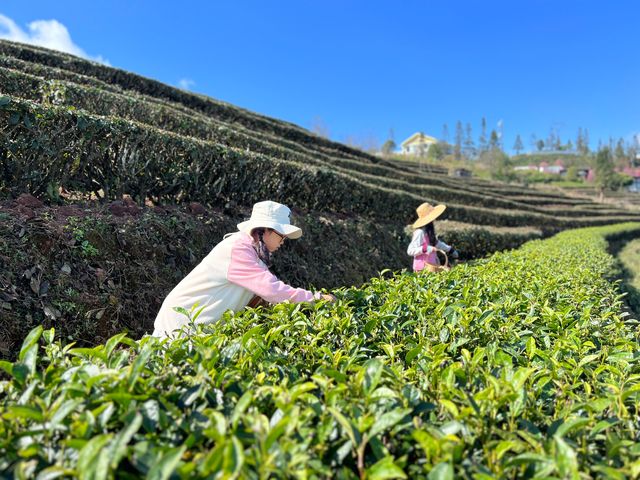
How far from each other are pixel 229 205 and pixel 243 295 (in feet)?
13.3

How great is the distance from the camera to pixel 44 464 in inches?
38.8

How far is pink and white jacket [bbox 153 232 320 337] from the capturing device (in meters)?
2.52

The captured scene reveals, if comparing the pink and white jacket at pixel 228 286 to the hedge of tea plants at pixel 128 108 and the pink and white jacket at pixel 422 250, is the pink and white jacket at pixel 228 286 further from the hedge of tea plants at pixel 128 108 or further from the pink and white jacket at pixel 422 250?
the hedge of tea plants at pixel 128 108

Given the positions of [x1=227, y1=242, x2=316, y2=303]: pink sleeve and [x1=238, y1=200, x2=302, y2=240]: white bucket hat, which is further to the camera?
[x1=238, y1=200, x2=302, y2=240]: white bucket hat

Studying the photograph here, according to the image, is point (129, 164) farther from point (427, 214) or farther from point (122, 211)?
point (427, 214)

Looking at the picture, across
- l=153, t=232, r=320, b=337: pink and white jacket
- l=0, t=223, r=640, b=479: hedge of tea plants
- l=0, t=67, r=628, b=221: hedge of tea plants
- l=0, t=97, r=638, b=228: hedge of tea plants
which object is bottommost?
l=0, t=223, r=640, b=479: hedge of tea plants

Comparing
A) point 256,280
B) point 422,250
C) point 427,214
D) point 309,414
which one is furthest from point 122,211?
point 309,414

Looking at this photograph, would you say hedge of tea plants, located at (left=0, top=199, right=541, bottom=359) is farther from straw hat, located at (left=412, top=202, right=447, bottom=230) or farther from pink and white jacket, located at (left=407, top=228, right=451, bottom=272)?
straw hat, located at (left=412, top=202, right=447, bottom=230)

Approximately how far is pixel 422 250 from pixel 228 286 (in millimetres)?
3944

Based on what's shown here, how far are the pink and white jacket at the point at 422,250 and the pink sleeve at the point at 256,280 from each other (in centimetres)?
371

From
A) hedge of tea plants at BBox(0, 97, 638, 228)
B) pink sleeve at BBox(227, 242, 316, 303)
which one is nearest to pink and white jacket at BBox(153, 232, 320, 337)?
pink sleeve at BBox(227, 242, 316, 303)

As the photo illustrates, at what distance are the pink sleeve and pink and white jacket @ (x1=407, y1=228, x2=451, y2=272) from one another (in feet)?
12.2

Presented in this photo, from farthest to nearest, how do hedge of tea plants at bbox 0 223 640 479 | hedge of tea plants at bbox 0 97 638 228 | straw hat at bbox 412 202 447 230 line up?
straw hat at bbox 412 202 447 230 → hedge of tea plants at bbox 0 97 638 228 → hedge of tea plants at bbox 0 223 640 479

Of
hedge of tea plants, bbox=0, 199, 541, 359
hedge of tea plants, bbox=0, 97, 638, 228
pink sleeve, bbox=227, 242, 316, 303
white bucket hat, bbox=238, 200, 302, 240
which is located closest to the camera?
pink sleeve, bbox=227, 242, 316, 303
